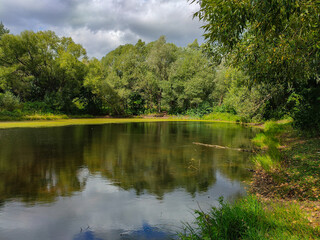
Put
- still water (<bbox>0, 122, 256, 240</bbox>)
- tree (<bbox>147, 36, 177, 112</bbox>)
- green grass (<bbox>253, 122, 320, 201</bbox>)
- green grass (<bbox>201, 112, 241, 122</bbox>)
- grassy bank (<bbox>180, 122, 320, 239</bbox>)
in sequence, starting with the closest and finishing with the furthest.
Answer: grassy bank (<bbox>180, 122, 320, 239</bbox>) → still water (<bbox>0, 122, 256, 240</bbox>) → green grass (<bbox>253, 122, 320, 201</bbox>) → green grass (<bbox>201, 112, 241, 122</bbox>) → tree (<bbox>147, 36, 177, 112</bbox>)

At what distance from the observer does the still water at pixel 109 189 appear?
529cm

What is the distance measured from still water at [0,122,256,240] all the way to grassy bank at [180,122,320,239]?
0.89 m

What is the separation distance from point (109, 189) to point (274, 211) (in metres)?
5.16

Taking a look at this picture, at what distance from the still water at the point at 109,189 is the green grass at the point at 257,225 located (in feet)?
4.36

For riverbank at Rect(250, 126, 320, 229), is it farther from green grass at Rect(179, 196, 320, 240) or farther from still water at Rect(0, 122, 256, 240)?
still water at Rect(0, 122, 256, 240)

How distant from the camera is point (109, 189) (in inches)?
306

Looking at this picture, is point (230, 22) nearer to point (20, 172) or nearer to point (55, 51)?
point (20, 172)

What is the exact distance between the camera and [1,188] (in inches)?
299

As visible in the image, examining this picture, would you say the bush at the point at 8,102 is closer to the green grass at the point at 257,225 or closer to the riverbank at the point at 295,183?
the riverbank at the point at 295,183

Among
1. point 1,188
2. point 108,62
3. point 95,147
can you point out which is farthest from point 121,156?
point 108,62

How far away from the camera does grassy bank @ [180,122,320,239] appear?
3696mm

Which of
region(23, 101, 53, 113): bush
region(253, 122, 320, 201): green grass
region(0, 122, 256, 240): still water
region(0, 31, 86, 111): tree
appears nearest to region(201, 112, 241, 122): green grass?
region(0, 31, 86, 111): tree

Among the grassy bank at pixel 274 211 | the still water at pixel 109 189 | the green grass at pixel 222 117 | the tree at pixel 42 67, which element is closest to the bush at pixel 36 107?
the tree at pixel 42 67

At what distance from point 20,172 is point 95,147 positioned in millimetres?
6071
